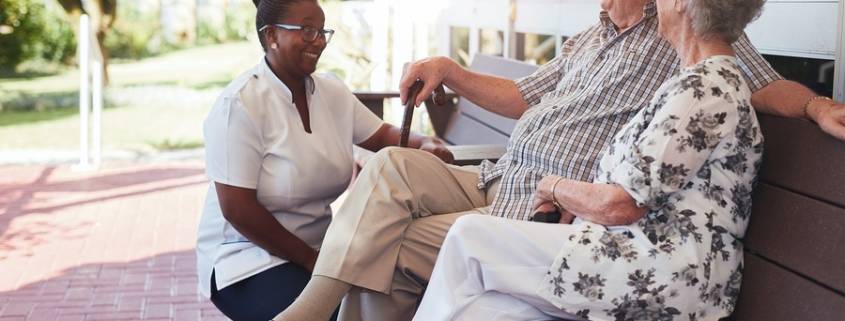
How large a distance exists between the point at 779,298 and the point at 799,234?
5.8 inches

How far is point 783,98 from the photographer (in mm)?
2521

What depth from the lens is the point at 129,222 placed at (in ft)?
19.1

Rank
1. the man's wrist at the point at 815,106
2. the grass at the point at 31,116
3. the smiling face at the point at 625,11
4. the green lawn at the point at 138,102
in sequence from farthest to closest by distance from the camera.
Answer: the grass at the point at 31,116 → the green lawn at the point at 138,102 → the smiling face at the point at 625,11 → the man's wrist at the point at 815,106

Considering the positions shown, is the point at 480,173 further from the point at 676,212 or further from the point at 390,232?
the point at 676,212

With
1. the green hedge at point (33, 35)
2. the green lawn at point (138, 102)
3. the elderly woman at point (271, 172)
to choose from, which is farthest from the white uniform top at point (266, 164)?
the green hedge at point (33, 35)

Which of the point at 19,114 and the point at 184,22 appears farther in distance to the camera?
the point at 184,22

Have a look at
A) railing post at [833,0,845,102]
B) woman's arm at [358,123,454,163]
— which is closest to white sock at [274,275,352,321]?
woman's arm at [358,123,454,163]

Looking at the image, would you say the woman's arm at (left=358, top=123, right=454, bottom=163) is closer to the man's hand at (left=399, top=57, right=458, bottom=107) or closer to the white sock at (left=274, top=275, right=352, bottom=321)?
the man's hand at (left=399, top=57, right=458, bottom=107)

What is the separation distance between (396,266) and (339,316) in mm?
199

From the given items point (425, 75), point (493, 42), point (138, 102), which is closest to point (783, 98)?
point (425, 75)

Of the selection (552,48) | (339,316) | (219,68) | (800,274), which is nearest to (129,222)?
(552,48)

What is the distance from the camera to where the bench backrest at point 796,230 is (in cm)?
227

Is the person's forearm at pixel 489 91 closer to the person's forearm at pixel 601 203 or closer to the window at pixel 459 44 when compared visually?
the person's forearm at pixel 601 203

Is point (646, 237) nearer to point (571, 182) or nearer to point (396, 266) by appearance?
point (571, 182)
